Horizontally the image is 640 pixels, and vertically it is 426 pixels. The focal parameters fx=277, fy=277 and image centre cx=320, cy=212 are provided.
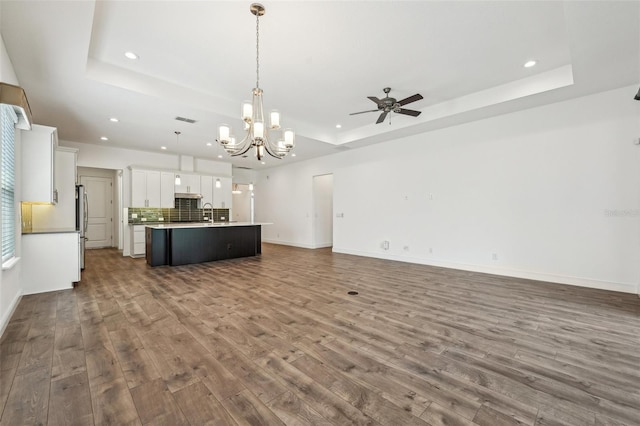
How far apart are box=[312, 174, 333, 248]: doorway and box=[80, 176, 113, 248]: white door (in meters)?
6.70

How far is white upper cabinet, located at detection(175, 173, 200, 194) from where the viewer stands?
8.38m

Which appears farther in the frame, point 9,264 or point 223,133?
point 223,133

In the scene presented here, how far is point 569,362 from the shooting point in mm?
2178

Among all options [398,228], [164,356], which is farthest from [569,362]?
[398,228]

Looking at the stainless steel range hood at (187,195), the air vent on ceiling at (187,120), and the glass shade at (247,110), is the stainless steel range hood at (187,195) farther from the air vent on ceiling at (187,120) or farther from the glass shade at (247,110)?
the glass shade at (247,110)

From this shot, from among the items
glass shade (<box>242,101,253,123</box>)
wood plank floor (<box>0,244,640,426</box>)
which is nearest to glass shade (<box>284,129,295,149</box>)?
glass shade (<box>242,101,253,123</box>)

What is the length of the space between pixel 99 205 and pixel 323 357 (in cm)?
982

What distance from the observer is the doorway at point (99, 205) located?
8.69 m

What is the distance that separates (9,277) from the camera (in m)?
3.22

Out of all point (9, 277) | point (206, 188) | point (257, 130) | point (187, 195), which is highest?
point (257, 130)

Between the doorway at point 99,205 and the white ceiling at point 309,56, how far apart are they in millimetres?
3872

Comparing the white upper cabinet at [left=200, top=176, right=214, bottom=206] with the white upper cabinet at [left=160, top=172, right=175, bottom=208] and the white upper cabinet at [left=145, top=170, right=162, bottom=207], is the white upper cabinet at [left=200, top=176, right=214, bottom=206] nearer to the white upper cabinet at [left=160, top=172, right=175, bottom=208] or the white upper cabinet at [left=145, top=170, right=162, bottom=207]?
the white upper cabinet at [left=160, top=172, right=175, bottom=208]

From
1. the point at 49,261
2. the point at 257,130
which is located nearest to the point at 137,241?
the point at 49,261

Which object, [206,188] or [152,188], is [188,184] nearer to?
[206,188]
